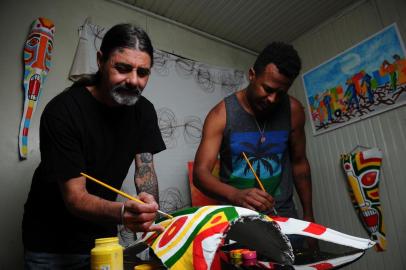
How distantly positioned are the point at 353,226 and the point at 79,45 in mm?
2444

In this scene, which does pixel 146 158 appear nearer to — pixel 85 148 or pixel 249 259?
pixel 85 148

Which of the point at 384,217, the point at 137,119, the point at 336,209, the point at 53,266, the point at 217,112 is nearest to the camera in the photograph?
the point at 53,266

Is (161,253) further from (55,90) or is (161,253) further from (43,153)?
(55,90)

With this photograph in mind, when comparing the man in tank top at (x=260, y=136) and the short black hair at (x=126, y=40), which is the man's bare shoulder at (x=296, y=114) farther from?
the short black hair at (x=126, y=40)

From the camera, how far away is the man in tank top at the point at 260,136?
1304 millimetres

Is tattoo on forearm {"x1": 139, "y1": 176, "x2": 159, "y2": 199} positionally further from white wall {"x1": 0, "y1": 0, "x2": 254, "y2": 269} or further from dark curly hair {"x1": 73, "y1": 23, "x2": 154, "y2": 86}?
white wall {"x1": 0, "y1": 0, "x2": 254, "y2": 269}

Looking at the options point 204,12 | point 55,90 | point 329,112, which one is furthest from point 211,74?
point 55,90

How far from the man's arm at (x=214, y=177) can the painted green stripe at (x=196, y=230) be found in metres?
0.37

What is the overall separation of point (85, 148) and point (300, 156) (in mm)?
1105

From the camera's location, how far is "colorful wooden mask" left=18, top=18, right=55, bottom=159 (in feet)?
5.04

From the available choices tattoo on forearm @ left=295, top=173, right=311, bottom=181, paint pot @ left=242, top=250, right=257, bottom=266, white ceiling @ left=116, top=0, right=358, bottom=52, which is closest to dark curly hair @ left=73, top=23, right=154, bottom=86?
paint pot @ left=242, top=250, right=257, bottom=266

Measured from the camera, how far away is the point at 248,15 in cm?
244

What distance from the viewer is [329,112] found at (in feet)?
7.70

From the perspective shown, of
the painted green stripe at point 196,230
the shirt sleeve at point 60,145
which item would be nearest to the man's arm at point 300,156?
the painted green stripe at point 196,230
